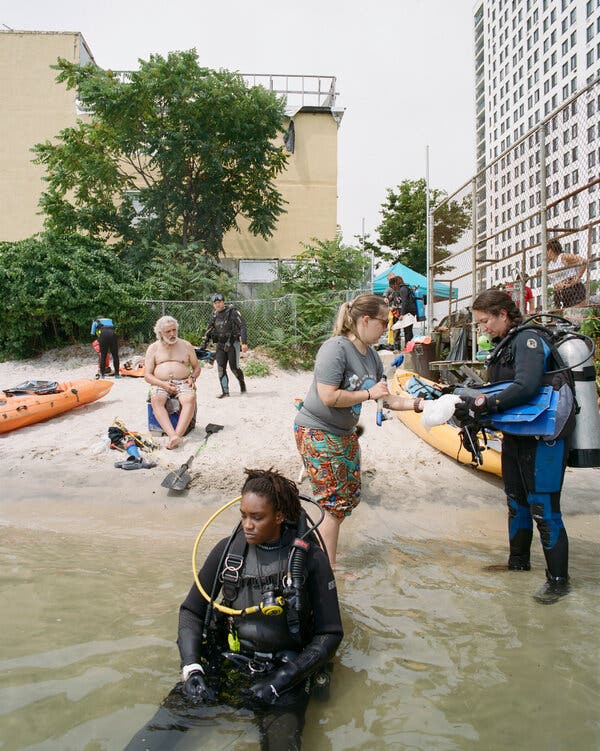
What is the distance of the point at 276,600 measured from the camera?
2611 mm

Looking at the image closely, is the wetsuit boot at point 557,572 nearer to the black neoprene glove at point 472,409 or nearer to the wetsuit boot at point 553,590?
the wetsuit boot at point 553,590

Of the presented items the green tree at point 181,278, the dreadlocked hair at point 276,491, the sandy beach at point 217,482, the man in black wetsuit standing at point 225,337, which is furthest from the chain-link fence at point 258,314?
the dreadlocked hair at point 276,491

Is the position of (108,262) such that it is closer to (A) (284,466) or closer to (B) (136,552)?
(A) (284,466)

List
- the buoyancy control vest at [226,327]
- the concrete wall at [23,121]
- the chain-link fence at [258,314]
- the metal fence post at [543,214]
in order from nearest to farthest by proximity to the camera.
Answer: the metal fence post at [543,214], the buoyancy control vest at [226,327], the chain-link fence at [258,314], the concrete wall at [23,121]

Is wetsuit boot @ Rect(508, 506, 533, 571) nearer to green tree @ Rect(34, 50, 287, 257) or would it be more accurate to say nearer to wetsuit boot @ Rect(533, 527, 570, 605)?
wetsuit boot @ Rect(533, 527, 570, 605)

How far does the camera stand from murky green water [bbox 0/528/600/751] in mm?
2648

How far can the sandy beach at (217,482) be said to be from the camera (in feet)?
20.8

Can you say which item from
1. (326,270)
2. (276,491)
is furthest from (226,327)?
(276,491)

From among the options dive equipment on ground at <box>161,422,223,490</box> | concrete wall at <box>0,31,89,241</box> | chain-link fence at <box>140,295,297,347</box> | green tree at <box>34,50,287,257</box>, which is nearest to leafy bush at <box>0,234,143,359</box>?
chain-link fence at <box>140,295,297,347</box>

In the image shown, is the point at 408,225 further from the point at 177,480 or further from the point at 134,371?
the point at 177,480

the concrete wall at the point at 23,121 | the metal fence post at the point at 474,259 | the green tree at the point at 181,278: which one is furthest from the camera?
the concrete wall at the point at 23,121

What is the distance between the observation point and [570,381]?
379 cm

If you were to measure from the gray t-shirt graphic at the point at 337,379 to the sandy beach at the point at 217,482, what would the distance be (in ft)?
6.87

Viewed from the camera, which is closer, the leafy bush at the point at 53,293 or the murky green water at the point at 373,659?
the murky green water at the point at 373,659
